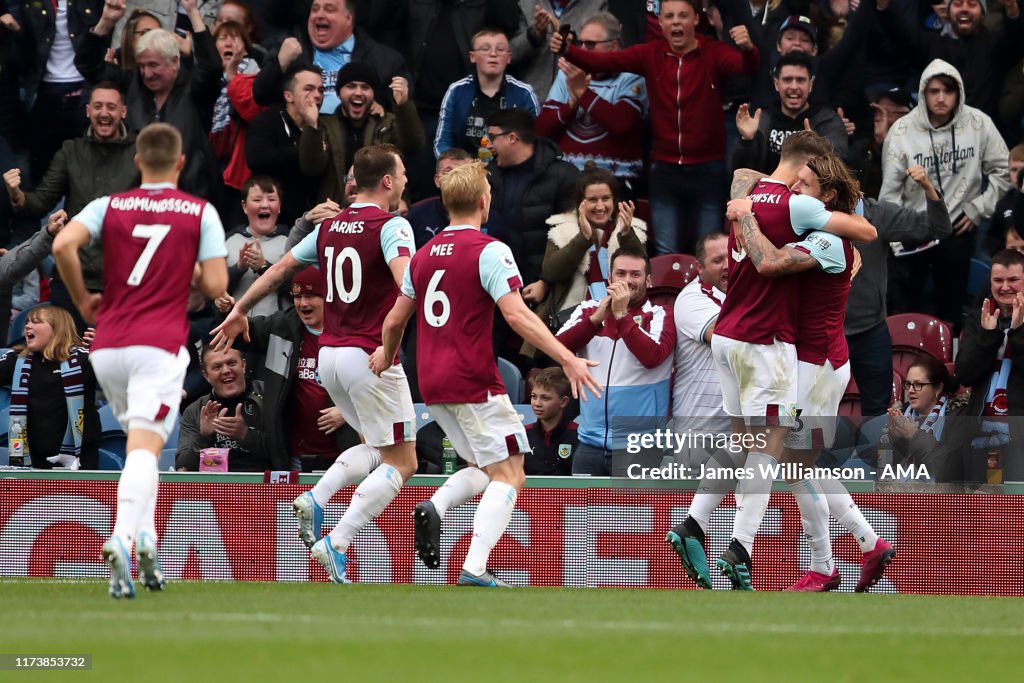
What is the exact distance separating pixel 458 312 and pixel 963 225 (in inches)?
231

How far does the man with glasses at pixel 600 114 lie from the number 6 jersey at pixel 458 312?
492 centimetres

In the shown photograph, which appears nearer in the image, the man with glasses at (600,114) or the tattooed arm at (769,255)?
the tattooed arm at (769,255)

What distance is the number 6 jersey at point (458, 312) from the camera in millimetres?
9156

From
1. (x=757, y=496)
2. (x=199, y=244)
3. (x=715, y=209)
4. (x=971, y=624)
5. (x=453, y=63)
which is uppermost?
(x=453, y=63)

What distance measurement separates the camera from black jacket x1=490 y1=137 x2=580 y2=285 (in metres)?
13.2

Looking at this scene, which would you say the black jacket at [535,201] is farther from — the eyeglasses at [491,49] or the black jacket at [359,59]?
the black jacket at [359,59]

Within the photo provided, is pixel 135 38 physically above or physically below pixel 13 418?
above

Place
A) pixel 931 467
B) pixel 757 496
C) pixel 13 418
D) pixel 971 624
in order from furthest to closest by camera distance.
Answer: pixel 13 418 → pixel 931 467 → pixel 757 496 → pixel 971 624

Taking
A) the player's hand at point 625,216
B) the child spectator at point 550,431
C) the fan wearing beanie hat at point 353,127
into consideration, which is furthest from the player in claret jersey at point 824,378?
the fan wearing beanie hat at point 353,127

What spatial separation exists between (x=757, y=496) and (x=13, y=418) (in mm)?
5825

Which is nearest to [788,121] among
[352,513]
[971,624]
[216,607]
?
[352,513]

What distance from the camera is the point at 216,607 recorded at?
25.6 ft

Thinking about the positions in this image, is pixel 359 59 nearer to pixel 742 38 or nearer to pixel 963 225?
pixel 742 38

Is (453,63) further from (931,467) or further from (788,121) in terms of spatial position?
(931,467)
